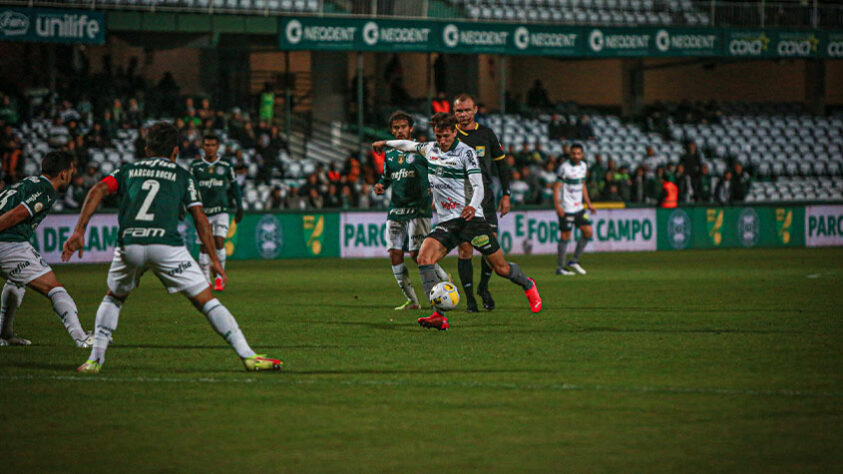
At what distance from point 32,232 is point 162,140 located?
2387 millimetres

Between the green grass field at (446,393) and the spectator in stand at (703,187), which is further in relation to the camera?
the spectator in stand at (703,187)

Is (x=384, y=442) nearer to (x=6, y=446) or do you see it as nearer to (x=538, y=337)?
(x=6, y=446)

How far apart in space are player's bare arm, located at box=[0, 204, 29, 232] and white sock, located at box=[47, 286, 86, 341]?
0.76 meters

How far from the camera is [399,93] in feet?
126

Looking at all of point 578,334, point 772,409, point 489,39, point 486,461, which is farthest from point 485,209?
point 489,39

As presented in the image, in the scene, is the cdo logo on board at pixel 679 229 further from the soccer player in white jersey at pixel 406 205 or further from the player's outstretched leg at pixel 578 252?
the soccer player in white jersey at pixel 406 205

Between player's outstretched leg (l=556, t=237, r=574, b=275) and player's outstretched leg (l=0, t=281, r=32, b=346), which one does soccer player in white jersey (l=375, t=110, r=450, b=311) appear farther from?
player's outstretched leg (l=556, t=237, r=574, b=275)

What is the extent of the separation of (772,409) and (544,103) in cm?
3385

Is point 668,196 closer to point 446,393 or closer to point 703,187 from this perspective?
point 703,187

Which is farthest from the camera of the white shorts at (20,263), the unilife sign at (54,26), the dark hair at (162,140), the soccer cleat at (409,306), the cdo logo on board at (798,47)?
the cdo logo on board at (798,47)

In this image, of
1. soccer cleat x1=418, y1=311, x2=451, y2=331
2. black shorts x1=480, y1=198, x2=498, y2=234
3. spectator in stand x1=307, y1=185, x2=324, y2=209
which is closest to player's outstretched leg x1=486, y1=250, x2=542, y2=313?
soccer cleat x1=418, y1=311, x2=451, y2=331

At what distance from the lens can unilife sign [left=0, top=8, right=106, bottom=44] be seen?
30.7 meters

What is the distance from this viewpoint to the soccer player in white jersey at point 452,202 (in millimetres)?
11594

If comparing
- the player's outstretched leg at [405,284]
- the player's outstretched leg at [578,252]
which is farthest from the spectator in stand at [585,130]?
the player's outstretched leg at [405,284]
